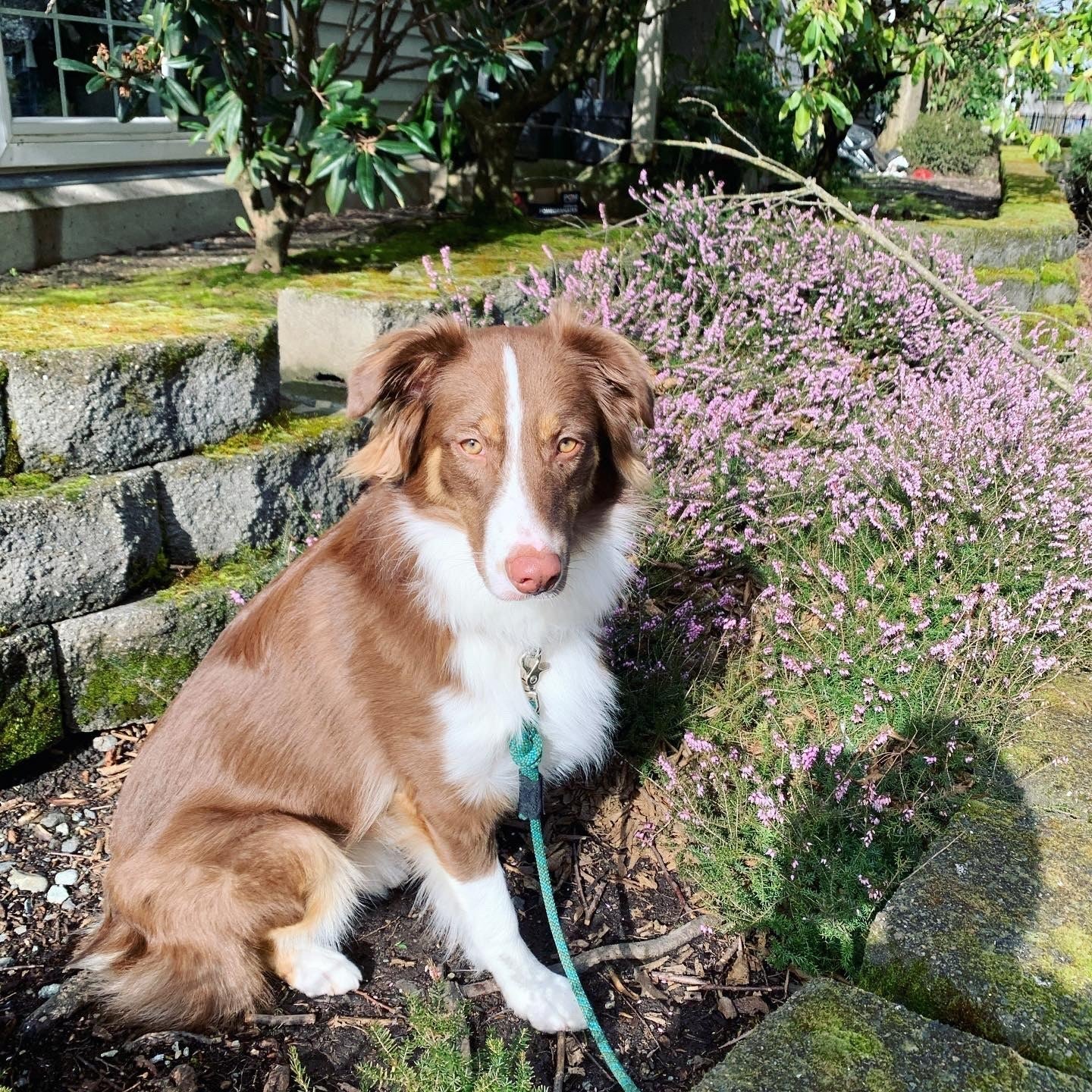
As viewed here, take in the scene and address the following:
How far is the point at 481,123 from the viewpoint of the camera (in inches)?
239

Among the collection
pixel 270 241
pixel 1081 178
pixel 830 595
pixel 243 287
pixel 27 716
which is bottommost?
pixel 27 716

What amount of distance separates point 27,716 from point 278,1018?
1345 mm

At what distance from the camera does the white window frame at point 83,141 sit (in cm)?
478

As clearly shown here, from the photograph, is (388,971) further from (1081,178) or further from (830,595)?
(1081,178)

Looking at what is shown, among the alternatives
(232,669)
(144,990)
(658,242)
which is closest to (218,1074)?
(144,990)

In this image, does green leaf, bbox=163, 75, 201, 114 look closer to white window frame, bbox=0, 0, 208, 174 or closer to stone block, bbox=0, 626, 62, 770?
white window frame, bbox=0, 0, 208, 174

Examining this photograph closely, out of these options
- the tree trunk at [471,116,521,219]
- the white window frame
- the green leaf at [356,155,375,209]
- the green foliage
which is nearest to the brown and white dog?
the green foliage

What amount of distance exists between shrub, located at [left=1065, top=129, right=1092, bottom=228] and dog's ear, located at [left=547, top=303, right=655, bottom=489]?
40.8ft

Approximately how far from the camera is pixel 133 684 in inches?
124

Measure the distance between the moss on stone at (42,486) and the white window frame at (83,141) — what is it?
2580 mm

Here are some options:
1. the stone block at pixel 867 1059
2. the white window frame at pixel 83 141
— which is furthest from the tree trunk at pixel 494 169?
the stone block at pixel 867 1059

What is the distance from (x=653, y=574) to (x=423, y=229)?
130 inches

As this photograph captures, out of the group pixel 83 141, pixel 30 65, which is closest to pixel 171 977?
pixel 83 141

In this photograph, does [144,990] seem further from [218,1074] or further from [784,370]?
[784,370]
